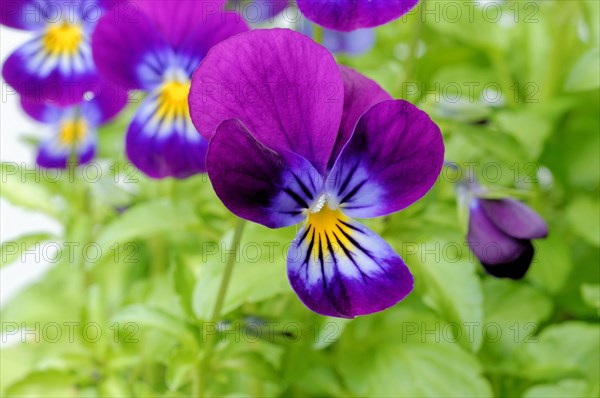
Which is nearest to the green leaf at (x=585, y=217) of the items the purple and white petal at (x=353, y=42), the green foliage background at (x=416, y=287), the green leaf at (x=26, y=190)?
the green foliage background at (x=416, y=287)

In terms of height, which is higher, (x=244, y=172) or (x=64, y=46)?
(x=64, y=46)

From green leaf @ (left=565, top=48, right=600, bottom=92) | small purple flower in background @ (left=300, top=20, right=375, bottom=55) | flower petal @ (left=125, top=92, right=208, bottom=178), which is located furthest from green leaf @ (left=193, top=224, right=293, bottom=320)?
small purple flower in background @ (left=300, top=20, right=375, bottom=55)

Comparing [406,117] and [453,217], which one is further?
[453,217]

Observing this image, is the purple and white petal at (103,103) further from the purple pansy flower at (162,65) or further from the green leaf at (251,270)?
the green leaf at (251,270)

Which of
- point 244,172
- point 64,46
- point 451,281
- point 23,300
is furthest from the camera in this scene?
point 23,300

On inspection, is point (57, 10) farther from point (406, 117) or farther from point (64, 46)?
point (406, 117)

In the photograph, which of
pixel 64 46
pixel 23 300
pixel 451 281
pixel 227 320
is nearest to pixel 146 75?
pixel 64 46
